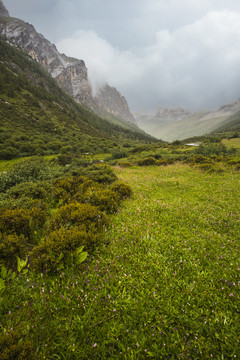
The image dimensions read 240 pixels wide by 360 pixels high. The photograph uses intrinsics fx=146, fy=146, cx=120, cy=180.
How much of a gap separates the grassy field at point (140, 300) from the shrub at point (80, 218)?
62cm

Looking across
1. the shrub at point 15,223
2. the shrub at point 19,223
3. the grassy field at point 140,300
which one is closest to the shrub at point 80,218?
the grassy field at point 140,300

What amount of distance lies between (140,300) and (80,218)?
354 centimetres

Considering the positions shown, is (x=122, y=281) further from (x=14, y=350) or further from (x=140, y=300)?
(x=14, y=350)

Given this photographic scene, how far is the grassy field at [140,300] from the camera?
2.56 meters

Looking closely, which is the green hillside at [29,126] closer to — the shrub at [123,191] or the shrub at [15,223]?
the shrub at [123,191]

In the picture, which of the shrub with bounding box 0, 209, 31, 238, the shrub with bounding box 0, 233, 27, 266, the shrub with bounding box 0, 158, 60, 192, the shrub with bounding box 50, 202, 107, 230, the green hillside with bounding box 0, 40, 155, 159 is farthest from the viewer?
the green hillside with bounding box 0, 40, 155, 159

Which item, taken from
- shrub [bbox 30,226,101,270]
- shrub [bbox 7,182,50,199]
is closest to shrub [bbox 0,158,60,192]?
shrub [bbox 7,182,50,199]

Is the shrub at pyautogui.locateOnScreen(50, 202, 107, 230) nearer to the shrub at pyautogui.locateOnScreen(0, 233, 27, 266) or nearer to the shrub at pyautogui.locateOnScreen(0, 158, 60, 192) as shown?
the shrub at pyautogui.locateOnScreen(0, 233, 27, 266)

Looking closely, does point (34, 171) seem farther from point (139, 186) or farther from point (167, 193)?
point (167, 193)


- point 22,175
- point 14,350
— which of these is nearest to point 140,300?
point 14,350

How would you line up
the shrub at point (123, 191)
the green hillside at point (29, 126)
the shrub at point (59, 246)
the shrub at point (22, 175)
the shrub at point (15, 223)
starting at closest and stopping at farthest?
the shrub at point (59, 246) → the shrub at point (15, 223) → the shrub at point (123, 191) → the shrub at point (22, 175) → the green hillside at point (29, 126)

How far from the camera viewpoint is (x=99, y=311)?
3.09 m

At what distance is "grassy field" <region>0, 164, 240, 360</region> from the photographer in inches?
101

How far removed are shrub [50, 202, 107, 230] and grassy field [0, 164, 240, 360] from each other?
62 cm
